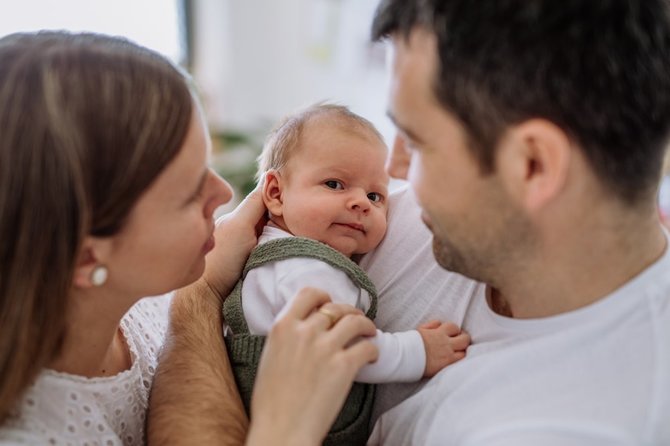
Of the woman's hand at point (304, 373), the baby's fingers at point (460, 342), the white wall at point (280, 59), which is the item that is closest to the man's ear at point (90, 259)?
the woman's hand at point (304, 373)

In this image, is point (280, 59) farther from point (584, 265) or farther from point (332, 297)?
point (584, 265)

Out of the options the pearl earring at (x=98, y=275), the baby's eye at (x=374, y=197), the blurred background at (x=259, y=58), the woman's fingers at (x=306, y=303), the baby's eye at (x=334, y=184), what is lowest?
the blurred background at (x=259, y=58)

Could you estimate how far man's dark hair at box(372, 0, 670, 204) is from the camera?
99 cm

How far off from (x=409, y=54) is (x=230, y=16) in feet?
11.4

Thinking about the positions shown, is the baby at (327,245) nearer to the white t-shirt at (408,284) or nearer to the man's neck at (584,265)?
the white t-shirt at (408,284)

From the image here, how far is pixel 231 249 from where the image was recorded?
1.48 meters

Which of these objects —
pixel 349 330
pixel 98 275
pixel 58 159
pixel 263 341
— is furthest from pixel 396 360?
pixel 58 159

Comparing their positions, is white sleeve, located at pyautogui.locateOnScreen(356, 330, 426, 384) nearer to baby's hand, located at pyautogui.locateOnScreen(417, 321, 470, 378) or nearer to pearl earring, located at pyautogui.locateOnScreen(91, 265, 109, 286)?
baby's hand, located at pyautogui.locateOnScreen(417, 321, 470, 378)

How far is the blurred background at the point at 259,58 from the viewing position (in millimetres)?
4070

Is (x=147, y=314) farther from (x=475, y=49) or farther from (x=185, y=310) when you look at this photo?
(x=475, y=49)

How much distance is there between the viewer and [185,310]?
1448 millimetres

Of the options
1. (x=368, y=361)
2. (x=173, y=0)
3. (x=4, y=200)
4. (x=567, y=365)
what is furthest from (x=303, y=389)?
(x=173, y=0)

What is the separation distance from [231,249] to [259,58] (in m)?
3.32

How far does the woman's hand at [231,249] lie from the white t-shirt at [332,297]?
3.7 inches
